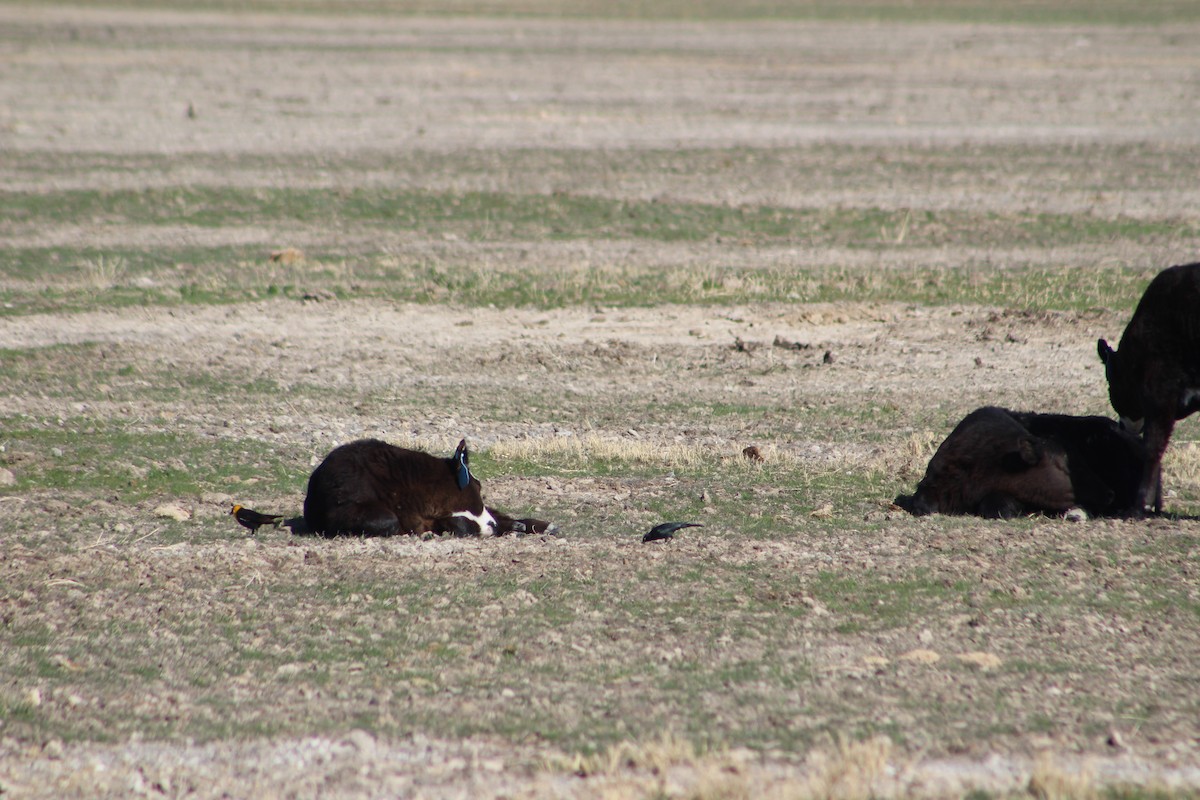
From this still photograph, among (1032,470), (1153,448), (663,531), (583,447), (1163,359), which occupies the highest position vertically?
(1163,359)

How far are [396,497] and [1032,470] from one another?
4198 mm

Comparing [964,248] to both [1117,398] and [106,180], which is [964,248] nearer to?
[1117,398]

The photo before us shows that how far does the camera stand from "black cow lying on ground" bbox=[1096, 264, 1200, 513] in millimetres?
8938

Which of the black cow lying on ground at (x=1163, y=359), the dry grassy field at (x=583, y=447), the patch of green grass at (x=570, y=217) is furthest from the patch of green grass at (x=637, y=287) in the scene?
the black cow lying on ground at (x=1163, y=359)

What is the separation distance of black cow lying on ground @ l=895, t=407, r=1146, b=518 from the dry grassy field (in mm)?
321

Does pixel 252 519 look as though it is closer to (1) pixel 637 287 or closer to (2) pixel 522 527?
(2) pixel 522 527

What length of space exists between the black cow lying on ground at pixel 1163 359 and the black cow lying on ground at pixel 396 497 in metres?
4.03

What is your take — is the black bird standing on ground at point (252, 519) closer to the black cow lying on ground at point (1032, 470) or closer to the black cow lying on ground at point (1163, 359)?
the black cow lying on ground at point (1032, 470)

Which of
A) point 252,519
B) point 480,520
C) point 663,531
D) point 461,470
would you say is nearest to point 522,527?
point 480,520

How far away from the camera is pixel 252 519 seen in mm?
9070

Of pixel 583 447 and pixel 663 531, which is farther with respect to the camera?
pixel 583 447

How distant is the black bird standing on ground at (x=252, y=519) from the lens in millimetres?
9039

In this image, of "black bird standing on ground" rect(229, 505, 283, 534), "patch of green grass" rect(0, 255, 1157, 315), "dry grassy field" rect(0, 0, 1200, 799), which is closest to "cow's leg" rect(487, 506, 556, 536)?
"dry grassy field" rect(0, 0, 1200, 799)

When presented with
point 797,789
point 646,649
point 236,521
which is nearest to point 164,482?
point 236,521
